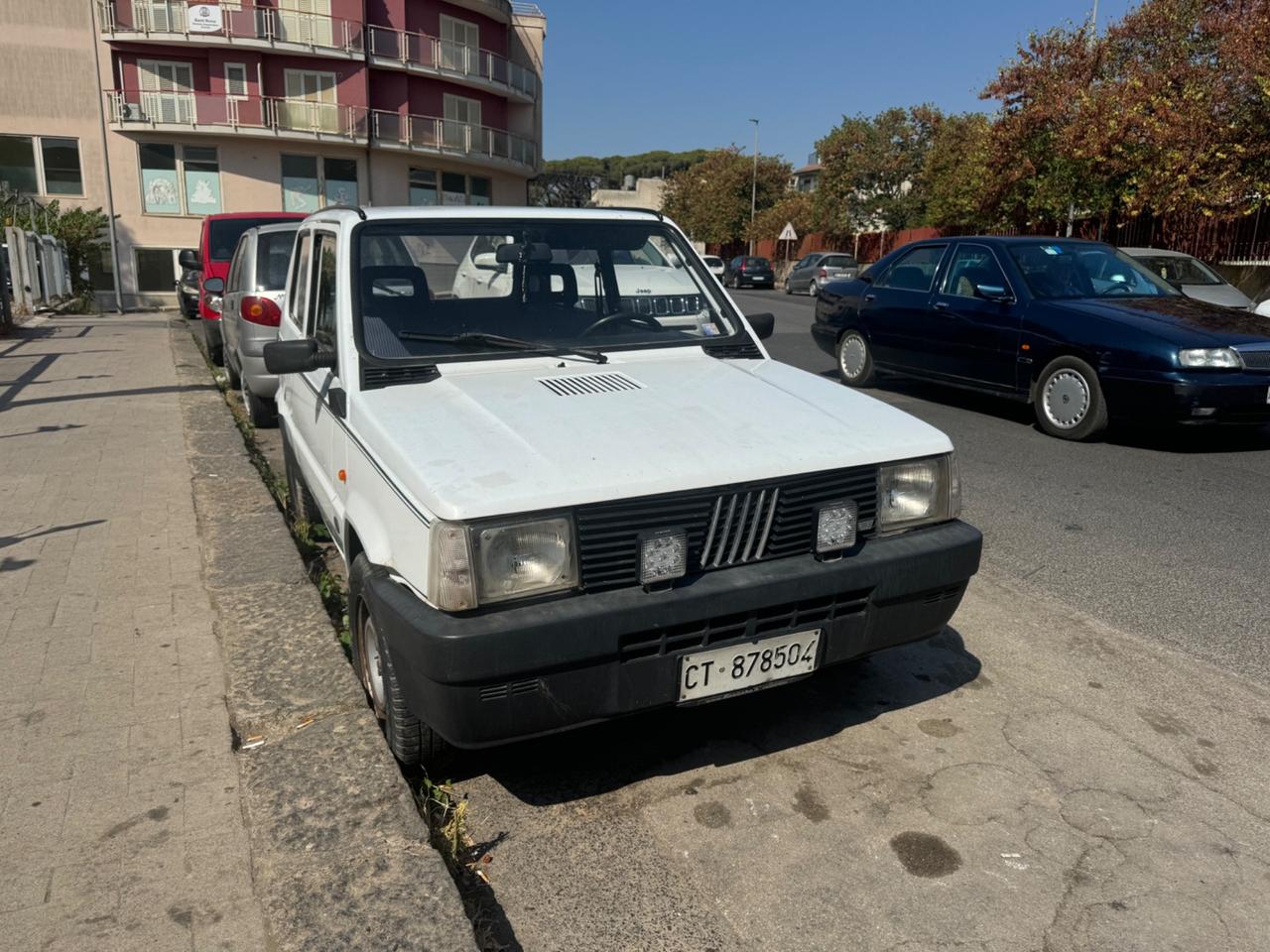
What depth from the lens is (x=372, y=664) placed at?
10.9 feet

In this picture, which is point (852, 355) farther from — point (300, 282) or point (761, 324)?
point (300, 282)

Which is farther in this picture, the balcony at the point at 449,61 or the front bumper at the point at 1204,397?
the balcony at the point at 449,61

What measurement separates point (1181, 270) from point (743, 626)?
522 inches

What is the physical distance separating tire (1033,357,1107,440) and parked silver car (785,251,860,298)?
27229 millimetres

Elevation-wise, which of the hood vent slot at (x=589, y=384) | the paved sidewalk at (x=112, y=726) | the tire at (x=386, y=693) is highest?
the hood vent slot at (x=589, y=384)

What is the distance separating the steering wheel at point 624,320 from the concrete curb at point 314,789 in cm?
163

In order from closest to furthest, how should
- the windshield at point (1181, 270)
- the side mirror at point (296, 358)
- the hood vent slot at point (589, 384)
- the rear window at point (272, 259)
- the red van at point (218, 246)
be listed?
the hood vent slot at point (589, 384), the side mirror at point (296, 358), the rear window at point (272, 259), the red van at point (218, 246), the windshield at point (1181, 270)

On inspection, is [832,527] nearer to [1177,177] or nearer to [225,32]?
[1177,177]

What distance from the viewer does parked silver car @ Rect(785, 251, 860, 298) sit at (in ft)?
115

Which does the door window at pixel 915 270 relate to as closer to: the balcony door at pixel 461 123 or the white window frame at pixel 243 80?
the white window frame at pixel 243 80

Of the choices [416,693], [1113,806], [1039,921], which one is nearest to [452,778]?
[416,693]

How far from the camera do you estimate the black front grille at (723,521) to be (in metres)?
2.73

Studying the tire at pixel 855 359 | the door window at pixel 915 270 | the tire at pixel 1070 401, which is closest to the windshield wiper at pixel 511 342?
the tire at pixel 1070 401

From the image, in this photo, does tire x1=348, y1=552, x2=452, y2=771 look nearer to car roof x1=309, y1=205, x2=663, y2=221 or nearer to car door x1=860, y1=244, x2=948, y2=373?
car roof x1=309, y1=205, x2=663, y2=221
